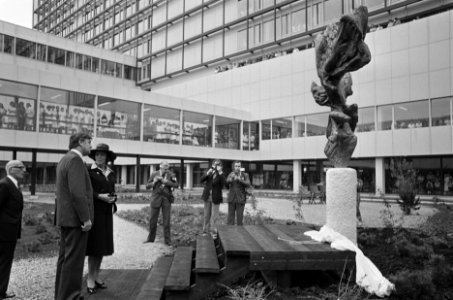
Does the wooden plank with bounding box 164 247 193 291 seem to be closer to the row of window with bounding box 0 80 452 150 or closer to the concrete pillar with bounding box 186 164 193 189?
the row of window with bounding box 0 80 452 150

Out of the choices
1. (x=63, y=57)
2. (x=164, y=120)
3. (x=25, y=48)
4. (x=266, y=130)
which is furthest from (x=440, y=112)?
(x=25, y=48)

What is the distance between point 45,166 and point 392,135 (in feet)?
130

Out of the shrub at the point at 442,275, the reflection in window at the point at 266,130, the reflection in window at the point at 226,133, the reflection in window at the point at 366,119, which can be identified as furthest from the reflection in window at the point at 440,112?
the shrub at the point at 442,275

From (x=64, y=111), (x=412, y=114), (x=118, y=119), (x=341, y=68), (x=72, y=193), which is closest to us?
(x=72, y=193)

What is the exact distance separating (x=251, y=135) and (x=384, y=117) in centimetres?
1248

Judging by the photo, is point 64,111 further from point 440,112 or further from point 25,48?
point 25,48

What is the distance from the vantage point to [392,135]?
2816 cm

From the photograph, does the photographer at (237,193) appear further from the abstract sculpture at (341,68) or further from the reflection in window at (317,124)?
the reflection in window at (317,124)

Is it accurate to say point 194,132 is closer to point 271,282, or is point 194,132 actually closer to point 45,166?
point 45,166

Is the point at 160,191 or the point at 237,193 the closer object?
the point at 160,191

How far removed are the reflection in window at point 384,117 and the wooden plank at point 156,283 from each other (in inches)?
1032

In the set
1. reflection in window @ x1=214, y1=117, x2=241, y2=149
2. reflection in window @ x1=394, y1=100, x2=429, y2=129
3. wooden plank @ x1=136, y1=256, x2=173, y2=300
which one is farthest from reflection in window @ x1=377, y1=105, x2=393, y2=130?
wooden plank @ x1=136, y1=256, x2=173, y2=300

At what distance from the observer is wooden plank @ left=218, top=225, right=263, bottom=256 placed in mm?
4461

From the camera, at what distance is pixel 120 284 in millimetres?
5910
